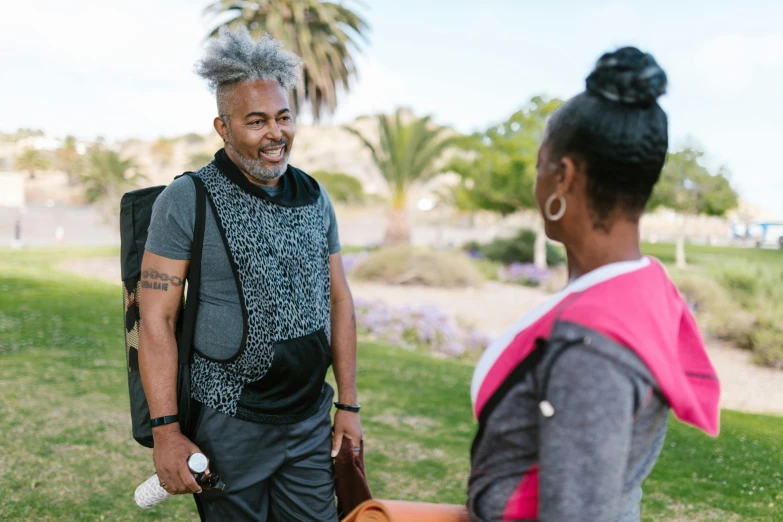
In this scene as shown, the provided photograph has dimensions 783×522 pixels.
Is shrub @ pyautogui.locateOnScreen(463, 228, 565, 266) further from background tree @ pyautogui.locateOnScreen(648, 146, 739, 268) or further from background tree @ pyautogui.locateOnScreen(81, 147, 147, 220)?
background tree @ pyautogui.locateOnScreen(81, 147, 147, 220)

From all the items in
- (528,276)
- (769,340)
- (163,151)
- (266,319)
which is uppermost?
(163,151)

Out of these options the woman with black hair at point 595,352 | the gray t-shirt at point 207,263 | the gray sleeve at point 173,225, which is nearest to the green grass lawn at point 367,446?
the gray t-shirt at point 207,263

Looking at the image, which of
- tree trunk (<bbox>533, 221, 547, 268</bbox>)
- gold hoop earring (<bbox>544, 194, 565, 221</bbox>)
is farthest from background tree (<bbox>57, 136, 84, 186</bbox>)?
gold hoop earring (<bbox>544, 194, 565, 221</bbox>)

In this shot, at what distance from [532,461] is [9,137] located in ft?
417

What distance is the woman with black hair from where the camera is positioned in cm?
113

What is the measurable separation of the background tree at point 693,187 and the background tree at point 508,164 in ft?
27.1

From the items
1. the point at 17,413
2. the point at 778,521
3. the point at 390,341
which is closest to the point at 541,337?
the point at 778,521

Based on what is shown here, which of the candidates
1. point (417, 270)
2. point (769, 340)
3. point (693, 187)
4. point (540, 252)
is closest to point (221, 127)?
point (769, 340)

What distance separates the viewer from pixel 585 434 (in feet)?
3.69

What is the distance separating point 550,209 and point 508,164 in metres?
24.5

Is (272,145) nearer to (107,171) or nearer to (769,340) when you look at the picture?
(769,340)

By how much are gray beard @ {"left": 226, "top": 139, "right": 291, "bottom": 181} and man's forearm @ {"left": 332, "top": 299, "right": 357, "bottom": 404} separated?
0.59 m

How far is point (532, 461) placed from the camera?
129cm

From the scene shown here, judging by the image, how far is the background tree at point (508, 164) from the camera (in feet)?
82.0
